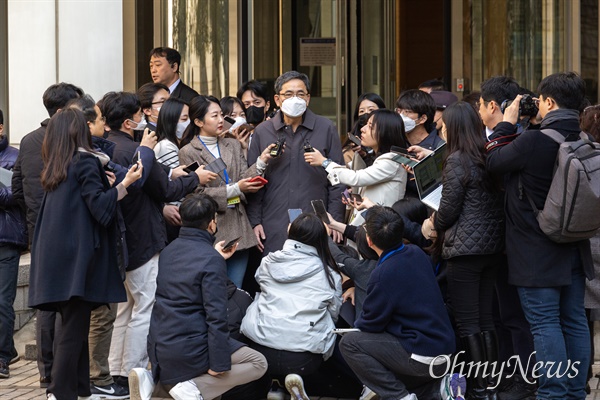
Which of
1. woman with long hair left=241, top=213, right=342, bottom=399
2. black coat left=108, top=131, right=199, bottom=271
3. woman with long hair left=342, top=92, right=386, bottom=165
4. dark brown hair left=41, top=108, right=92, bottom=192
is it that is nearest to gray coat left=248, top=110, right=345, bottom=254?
woman with long hair left=342, top=92, right=386, bottom=165

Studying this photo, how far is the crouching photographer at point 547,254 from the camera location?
21.7 feet

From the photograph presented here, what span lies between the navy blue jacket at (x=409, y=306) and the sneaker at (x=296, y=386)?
0.69 metres

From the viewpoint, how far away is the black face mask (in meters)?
9.67

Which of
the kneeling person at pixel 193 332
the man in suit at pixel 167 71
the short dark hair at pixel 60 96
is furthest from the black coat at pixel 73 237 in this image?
the man in suit at pixel 167 71

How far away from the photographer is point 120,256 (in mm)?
7246

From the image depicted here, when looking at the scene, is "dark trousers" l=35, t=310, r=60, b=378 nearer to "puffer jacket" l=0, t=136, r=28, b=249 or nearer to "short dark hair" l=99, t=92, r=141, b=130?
"puffer jacket" l=0, t=136, r=28, b=249

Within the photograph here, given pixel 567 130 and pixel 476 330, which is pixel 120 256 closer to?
pixel 476 330

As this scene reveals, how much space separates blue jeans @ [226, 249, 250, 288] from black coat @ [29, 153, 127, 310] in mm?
1296

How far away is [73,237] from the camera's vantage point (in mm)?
6887

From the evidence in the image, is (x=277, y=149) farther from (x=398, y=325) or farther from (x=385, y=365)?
(x=385, y=365)

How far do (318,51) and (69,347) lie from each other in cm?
879

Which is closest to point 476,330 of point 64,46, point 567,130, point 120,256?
point 567,130

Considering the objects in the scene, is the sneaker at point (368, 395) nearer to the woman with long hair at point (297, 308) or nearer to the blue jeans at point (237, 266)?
the woman with long hair at point (297, 308)

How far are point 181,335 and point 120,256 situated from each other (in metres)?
0.86
